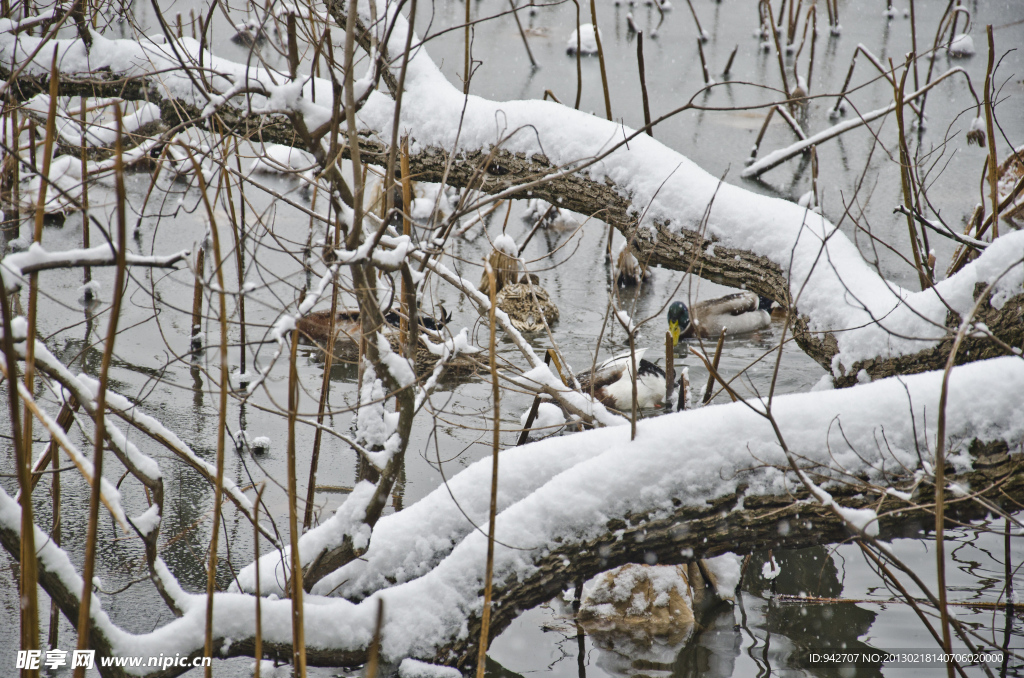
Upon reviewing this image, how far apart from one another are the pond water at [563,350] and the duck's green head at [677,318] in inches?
9.9

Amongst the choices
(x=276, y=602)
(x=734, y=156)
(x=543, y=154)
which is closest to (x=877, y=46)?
(x=734, y=156)

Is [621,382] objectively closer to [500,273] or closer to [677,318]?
[677,318]

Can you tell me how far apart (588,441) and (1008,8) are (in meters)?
15.1

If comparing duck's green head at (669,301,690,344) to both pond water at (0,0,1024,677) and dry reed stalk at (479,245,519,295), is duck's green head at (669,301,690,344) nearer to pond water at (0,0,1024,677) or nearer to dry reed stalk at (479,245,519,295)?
pond water at (0,0,1024,677)

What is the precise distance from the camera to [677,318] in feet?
17.6

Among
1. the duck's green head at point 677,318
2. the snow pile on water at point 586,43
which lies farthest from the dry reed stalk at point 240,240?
the snow pile on water at point 586,43

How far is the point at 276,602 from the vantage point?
210 cm

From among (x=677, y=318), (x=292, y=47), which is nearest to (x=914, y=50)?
(x=677, y=318)

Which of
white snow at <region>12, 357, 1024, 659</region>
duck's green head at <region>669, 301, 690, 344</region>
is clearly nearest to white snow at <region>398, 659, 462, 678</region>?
white snow at <region>12, 357, 1024, 659</region>

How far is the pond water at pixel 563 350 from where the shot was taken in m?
2.72

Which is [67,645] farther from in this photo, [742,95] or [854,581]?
[742,95]

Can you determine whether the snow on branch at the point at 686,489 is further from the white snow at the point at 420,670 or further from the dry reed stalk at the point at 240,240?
the dry reed stalk at the point at 240,240

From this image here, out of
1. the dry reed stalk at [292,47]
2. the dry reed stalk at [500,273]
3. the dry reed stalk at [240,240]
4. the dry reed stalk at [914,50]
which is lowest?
the dry reed stalk at [240,240]

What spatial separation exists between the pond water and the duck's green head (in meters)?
0.25
